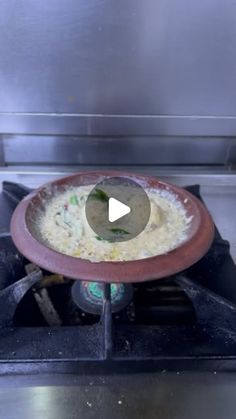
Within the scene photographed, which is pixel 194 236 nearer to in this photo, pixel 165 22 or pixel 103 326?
pixel 103 326

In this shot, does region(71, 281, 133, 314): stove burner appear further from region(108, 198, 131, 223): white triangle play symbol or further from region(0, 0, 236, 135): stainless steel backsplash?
region(0, 0, 236, 135): stainless steel backsplash

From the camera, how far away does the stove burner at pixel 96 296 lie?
0.58 m

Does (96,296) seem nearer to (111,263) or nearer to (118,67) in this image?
(111,263)

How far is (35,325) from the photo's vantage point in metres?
0.56

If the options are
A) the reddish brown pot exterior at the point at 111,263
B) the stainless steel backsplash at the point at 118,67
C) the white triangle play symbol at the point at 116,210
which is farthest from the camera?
the stainless steel backsplash at the point at 118,67

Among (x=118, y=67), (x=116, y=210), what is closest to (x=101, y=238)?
(x=116, y=210)

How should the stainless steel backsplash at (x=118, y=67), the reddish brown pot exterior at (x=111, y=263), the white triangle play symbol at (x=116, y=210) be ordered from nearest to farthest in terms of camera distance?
the reddish brown pot exterior at (x=111, y=263), the white triangle play symbol at (x=116, y=210), the stainless steel backsplash at (x=118, y=67)

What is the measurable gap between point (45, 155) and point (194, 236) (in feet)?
1.53

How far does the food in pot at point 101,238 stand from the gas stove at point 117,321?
5cm
